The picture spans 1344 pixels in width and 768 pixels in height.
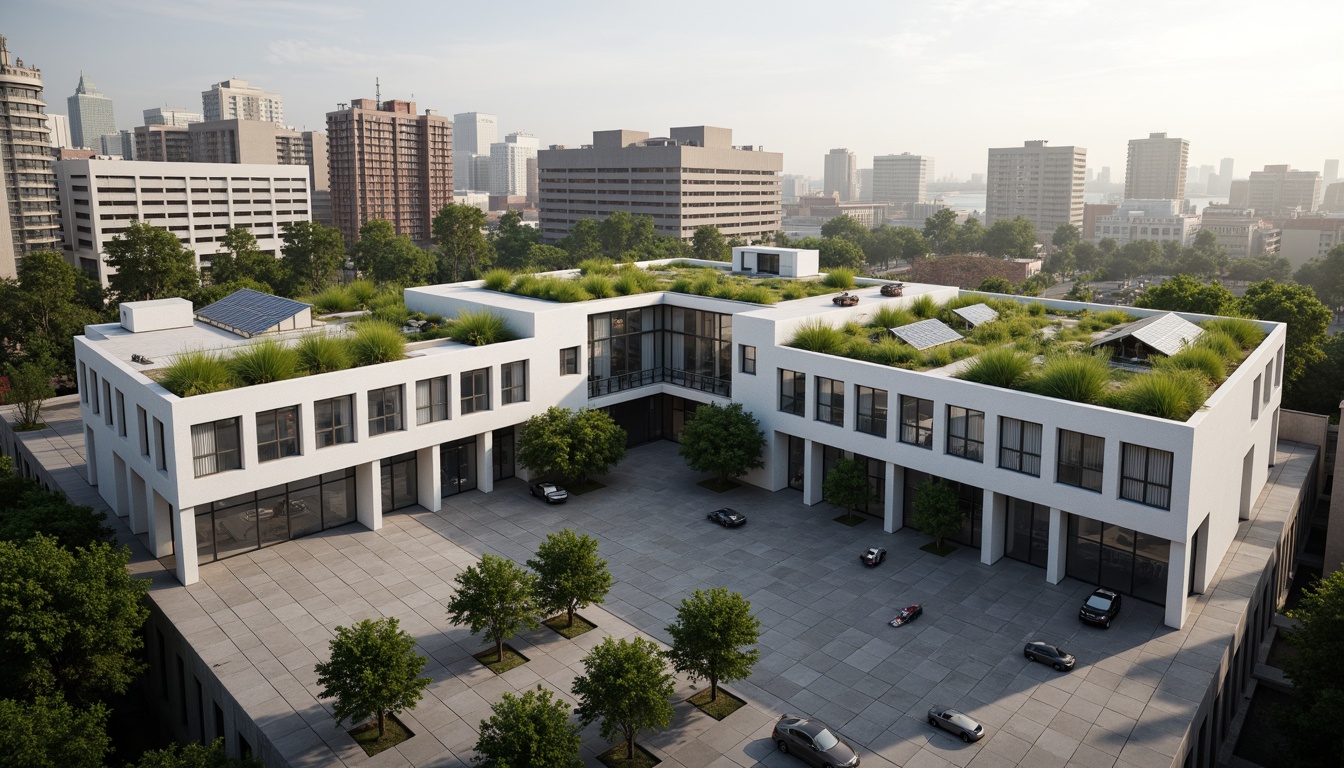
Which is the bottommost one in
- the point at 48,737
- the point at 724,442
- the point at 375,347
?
the point at 48,737

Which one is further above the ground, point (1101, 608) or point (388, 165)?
point (388, 165)

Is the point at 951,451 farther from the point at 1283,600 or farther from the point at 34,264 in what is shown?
the point at 34,264

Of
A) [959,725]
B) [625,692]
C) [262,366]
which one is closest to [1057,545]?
[959,725]

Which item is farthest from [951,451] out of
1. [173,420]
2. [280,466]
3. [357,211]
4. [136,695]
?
[357,211]

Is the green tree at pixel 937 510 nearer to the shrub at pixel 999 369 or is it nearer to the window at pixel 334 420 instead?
the shrub at pixel 999 369

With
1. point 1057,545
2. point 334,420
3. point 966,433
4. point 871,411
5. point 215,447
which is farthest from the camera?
point 871,411

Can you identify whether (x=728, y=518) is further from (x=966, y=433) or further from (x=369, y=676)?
(x=369, y=676)
